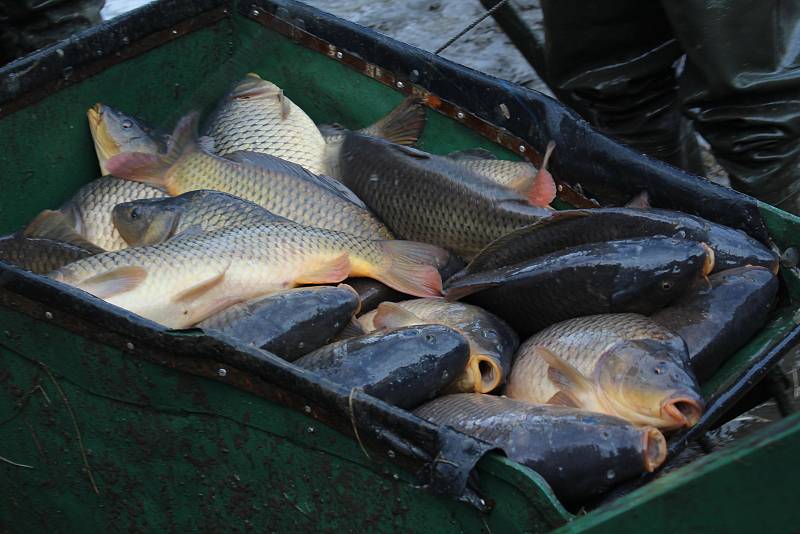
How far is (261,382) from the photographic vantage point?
2.12 metres

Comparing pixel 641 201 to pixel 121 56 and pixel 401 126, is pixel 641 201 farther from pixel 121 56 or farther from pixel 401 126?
pixel 121 56

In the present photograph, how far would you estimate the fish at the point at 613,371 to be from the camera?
2.17 meters

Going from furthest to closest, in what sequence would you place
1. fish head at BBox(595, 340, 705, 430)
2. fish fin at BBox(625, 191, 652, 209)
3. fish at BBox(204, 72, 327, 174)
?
fish at BBox(204, 72, 327, 174), fish fin at BBox(625, 191, 652, 209), fish head at BBox(595, 340, 705, 430)

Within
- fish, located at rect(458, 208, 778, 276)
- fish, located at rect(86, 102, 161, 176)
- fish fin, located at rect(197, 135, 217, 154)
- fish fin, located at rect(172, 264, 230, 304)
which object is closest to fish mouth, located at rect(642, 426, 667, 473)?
fish, located at rect(458, 208, 778, 276)

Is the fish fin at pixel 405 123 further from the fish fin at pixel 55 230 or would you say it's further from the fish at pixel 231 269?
the fish fin at pixel 55 230

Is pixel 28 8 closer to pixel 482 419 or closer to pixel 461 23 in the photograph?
pixel 461 23

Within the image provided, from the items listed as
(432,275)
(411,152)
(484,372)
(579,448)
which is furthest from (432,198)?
(579,448)

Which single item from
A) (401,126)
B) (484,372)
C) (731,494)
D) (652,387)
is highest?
(731,494)

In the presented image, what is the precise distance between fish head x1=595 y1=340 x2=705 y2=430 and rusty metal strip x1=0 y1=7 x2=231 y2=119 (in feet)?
6.09

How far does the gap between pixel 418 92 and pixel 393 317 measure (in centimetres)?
97

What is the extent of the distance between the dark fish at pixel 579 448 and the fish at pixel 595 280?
1.47ft

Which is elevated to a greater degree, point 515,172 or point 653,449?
point 515,172

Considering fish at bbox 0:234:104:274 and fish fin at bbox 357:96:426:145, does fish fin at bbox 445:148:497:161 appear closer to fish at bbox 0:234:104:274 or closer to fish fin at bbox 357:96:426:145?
fish fin at bbox 357:96:426:145

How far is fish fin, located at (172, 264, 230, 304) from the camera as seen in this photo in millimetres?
2582
